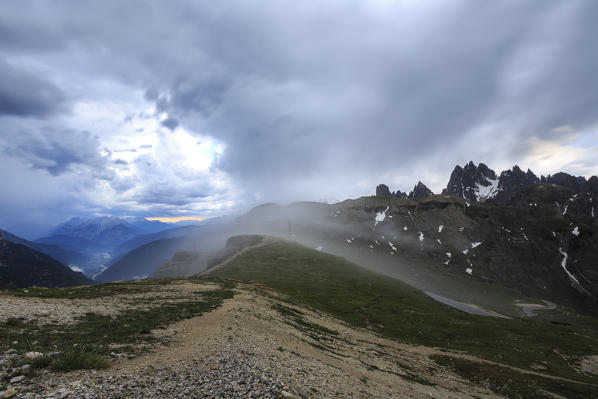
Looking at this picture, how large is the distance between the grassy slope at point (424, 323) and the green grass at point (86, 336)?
4852 cm

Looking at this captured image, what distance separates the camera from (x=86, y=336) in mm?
20734

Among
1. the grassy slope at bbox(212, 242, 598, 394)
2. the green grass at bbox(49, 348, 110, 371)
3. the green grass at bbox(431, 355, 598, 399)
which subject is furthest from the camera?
the grassy slope at bbox(212, 242, 598, 394)

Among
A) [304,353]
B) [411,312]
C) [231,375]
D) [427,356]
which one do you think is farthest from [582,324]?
[231,375]

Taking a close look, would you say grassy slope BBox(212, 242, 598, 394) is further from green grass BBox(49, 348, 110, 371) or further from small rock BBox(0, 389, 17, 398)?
small rock BBox(0, 389, 17, 398)

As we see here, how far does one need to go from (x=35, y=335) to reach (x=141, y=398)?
14380mm

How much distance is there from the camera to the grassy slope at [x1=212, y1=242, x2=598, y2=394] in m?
57.7

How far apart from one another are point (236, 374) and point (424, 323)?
79533 millimetres

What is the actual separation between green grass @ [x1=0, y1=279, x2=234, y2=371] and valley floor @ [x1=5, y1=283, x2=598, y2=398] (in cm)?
123

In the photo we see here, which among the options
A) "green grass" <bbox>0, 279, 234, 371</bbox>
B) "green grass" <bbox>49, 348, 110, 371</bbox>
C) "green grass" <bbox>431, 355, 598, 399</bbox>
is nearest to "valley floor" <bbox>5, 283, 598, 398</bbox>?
"green grass" <bbox>49, 348, 110, 371</bbox>

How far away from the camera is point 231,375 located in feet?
49.5

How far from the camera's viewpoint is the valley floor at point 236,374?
12.7 m

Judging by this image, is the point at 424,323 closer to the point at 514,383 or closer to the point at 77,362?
the point at 514,383

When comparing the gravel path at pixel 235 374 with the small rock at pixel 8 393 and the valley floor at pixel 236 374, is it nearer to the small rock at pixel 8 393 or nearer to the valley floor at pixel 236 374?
the valley floor at pixel 236 374

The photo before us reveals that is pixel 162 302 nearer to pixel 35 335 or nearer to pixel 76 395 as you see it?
pixel 35 335
